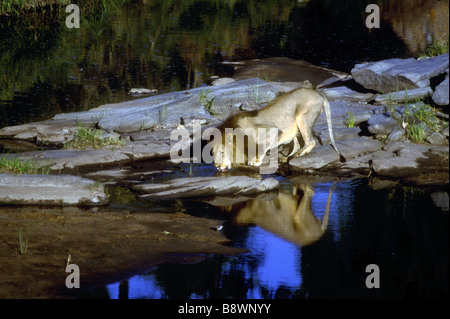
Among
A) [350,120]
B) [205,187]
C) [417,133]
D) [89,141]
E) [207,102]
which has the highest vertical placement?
[207,102]

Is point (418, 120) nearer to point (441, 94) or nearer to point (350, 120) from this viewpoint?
point (441, 94)

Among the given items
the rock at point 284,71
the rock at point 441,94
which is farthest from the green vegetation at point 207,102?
the rock at point 441,94

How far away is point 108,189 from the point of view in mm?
11766

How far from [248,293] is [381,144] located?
6317 mm

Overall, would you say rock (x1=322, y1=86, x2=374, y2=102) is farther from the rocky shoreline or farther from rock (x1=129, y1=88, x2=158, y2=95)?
rock (x1=129, y1=88, x2=158, y2=95)

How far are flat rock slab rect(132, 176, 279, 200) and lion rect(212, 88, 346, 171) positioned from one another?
3.50 ft

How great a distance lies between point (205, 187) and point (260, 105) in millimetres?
5160

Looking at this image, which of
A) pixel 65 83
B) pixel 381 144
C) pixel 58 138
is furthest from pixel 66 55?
pixel 381 144

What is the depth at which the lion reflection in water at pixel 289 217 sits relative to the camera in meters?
10.0

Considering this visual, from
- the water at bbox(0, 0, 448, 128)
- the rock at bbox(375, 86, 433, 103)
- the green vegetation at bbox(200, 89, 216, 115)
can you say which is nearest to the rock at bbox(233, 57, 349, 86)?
the water at bbox(0, 0, 448, 128)

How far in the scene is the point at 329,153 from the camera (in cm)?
1319

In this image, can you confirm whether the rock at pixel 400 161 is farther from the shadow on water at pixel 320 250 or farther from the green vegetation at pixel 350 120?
the green vegetation at pixel 350 120

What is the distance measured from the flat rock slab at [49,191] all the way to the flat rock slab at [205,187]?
82 centimetres

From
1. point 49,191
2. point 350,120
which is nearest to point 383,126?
point 350,120
